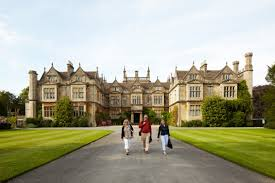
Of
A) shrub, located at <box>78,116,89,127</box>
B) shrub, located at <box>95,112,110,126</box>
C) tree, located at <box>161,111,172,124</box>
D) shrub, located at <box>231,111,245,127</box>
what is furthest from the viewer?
tree, located at <box>161,111,172,124</box>

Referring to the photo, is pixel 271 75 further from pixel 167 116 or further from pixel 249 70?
A: pixel 167 116

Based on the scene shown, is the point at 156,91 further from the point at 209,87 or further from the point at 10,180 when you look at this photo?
the point at 10,180

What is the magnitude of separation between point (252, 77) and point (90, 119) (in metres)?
28.7

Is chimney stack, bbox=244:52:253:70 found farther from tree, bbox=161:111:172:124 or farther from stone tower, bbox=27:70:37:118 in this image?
stone tower, bbox=27:70:37:118

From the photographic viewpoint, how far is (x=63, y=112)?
48.6 m

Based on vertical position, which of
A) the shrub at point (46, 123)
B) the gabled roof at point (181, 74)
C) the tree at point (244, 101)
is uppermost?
the gabled roof at point (181, 74)

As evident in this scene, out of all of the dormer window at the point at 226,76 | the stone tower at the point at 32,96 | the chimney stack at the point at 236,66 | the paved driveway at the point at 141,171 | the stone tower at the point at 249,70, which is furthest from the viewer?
the chimney stack at the point at 236,66

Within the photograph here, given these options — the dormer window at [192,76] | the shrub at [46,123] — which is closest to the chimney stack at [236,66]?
the dormer window at [192,76]

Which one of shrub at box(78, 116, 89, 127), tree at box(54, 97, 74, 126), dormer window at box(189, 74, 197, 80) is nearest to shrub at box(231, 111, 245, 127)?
dormer window at box(189, 74, 197, 80)

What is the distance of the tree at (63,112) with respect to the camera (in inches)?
1898

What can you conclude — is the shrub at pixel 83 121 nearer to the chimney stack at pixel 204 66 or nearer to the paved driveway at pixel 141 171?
Result: the chimney stack at pixel 204 66

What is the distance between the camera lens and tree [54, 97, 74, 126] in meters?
48.2

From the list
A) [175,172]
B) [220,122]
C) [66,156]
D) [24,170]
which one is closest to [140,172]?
[175,172]

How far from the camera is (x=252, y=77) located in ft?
160
